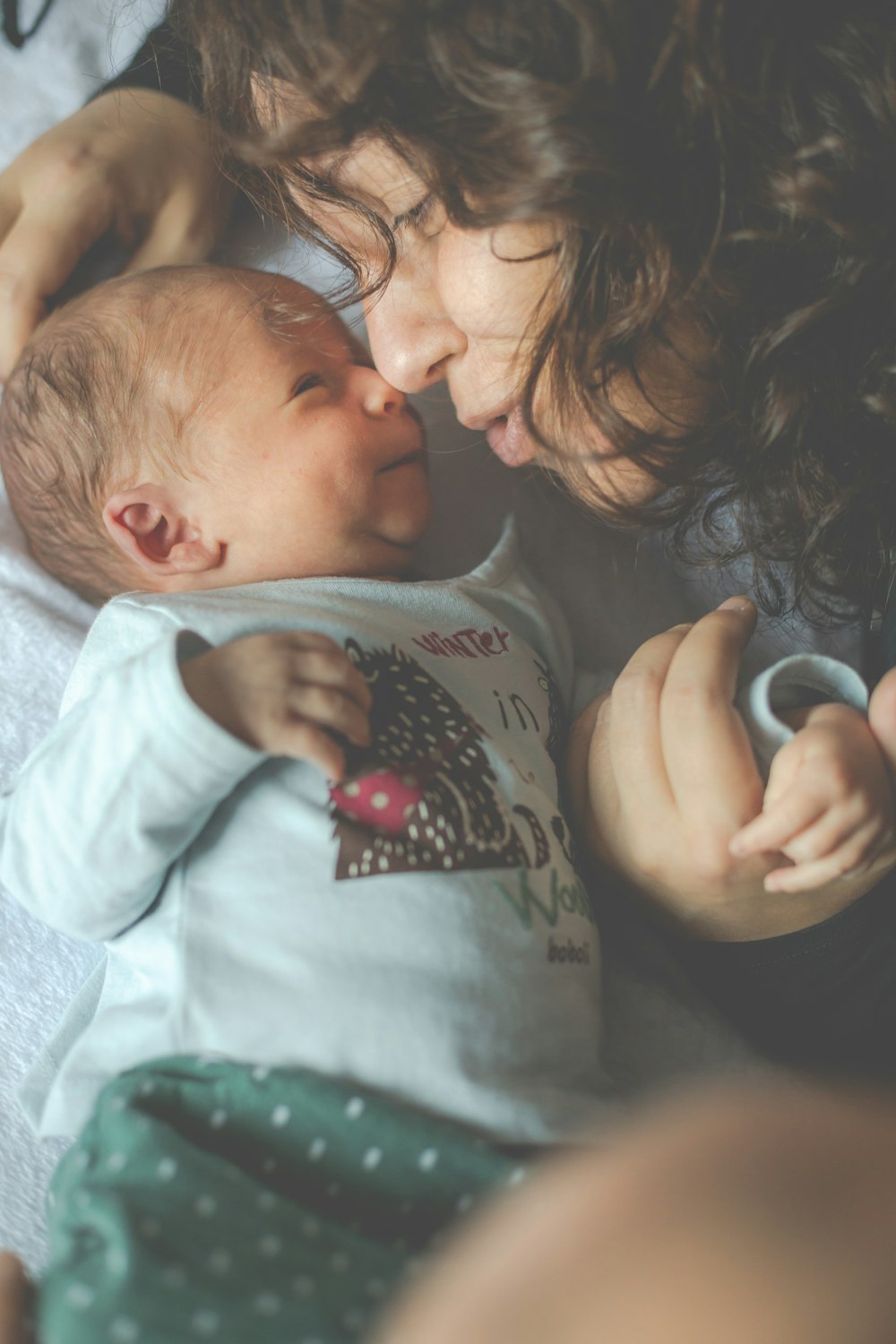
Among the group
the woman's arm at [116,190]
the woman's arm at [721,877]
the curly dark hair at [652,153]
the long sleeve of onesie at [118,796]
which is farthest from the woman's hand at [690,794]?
A: the woman's arm at [116,190]

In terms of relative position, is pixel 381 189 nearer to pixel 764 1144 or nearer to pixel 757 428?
pixel 757 428

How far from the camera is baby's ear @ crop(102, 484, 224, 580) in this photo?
34.4 inches

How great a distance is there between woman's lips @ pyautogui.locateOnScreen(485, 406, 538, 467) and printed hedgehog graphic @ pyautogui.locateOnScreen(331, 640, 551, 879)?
261 mm

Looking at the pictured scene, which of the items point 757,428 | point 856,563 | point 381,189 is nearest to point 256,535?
point 381,189

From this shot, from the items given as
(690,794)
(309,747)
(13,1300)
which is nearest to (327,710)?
(309,747)

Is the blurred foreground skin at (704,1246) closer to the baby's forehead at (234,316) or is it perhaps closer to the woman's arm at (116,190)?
the baby's forehead at (234,316)

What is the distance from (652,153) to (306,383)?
1.19ft

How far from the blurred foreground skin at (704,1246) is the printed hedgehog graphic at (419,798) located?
0.27 meters

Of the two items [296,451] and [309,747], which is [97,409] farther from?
[309,747]

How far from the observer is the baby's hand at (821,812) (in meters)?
0.64

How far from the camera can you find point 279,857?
674 mm

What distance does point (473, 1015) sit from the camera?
2.09 feet

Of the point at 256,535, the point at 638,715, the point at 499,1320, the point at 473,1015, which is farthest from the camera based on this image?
the point at 256,535

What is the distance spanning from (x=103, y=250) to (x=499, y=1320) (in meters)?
1.11
